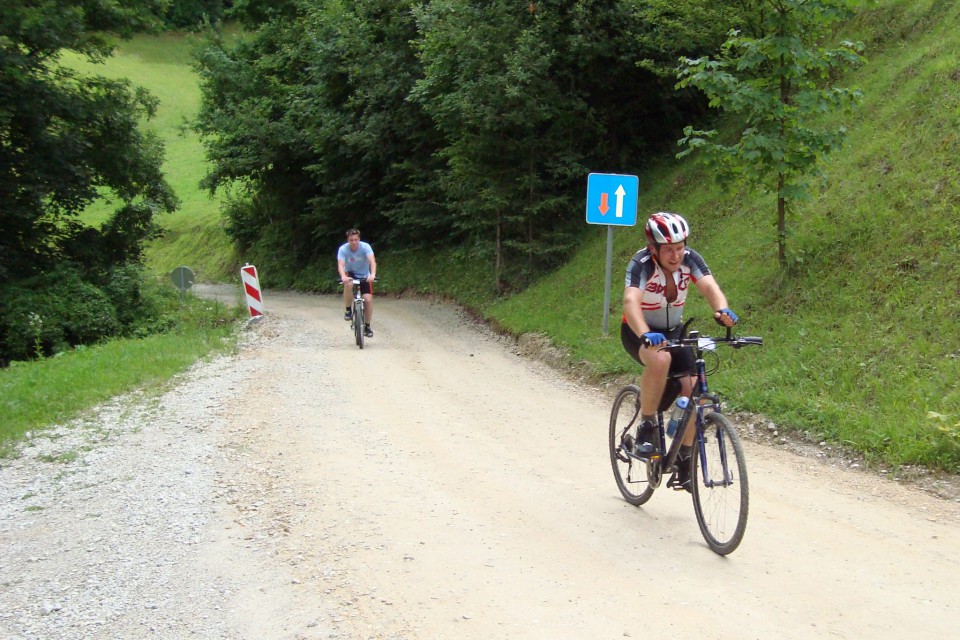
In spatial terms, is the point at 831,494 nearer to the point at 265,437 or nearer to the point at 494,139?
the point at 265,437

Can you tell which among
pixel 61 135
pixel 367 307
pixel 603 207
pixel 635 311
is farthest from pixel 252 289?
pixel 635 311

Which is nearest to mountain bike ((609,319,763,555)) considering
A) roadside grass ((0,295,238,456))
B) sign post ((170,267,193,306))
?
roadside grass ((0,295,238,456))

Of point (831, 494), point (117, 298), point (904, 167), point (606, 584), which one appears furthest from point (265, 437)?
point (117, 298)

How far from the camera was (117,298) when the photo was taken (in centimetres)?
2061

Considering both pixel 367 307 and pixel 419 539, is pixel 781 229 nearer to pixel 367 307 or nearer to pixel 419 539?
pixel 367 307

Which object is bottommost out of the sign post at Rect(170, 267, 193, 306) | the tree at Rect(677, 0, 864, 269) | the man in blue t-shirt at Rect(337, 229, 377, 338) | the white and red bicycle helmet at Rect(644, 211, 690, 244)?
the sign post at Rect(170, 267, 193, 306)

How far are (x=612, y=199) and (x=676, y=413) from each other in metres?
8.14

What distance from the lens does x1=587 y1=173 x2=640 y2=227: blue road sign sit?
519 inches

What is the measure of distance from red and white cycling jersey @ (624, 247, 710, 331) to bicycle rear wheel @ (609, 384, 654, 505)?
729 mm

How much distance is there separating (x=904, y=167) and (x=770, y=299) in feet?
8.91

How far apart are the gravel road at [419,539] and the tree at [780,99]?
376 cm

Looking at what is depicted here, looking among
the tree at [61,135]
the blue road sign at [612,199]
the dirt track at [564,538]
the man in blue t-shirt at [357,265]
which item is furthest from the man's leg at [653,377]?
the tree at [61,135]

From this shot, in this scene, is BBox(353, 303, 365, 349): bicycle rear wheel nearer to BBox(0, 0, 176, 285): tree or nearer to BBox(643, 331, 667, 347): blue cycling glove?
BBox(0, 0, 176, 285): tree

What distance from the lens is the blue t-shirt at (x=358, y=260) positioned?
50.5 ft
